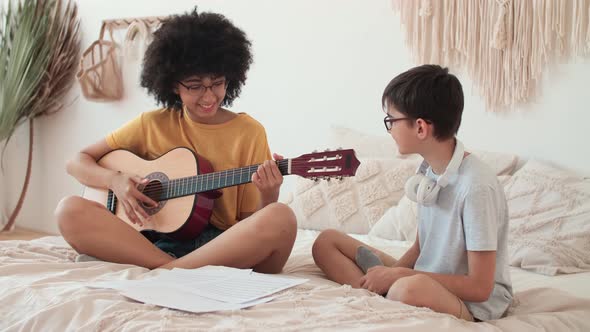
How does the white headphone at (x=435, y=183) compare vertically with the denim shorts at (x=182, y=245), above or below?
above

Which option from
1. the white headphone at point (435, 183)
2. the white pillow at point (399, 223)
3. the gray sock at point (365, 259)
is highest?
the white headphone at point (435, 183)

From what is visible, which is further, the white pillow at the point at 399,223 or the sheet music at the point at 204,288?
the white pillow at the point at 399,223

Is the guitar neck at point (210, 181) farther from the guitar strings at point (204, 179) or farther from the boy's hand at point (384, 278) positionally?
the boy's hand at point (384, 278)

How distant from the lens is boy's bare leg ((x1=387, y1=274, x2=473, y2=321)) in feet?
4.70

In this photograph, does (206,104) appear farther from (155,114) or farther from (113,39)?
(113,39)

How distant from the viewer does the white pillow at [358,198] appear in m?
2.62

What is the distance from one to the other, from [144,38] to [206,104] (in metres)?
1.84

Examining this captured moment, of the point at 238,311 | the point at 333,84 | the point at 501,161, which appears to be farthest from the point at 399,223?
the point at 238,311

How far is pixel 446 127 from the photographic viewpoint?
157 centimetres

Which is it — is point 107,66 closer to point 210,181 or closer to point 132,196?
point 132,196

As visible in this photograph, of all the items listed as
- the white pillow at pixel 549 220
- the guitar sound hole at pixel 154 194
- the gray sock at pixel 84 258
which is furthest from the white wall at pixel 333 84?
the gray sock at pixel 84 258

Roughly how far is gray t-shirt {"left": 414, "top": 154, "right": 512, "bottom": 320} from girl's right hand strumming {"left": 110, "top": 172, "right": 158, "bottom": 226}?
0.87m

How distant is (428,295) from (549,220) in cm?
90

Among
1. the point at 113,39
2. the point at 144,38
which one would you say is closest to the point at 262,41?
the point at 144,38
